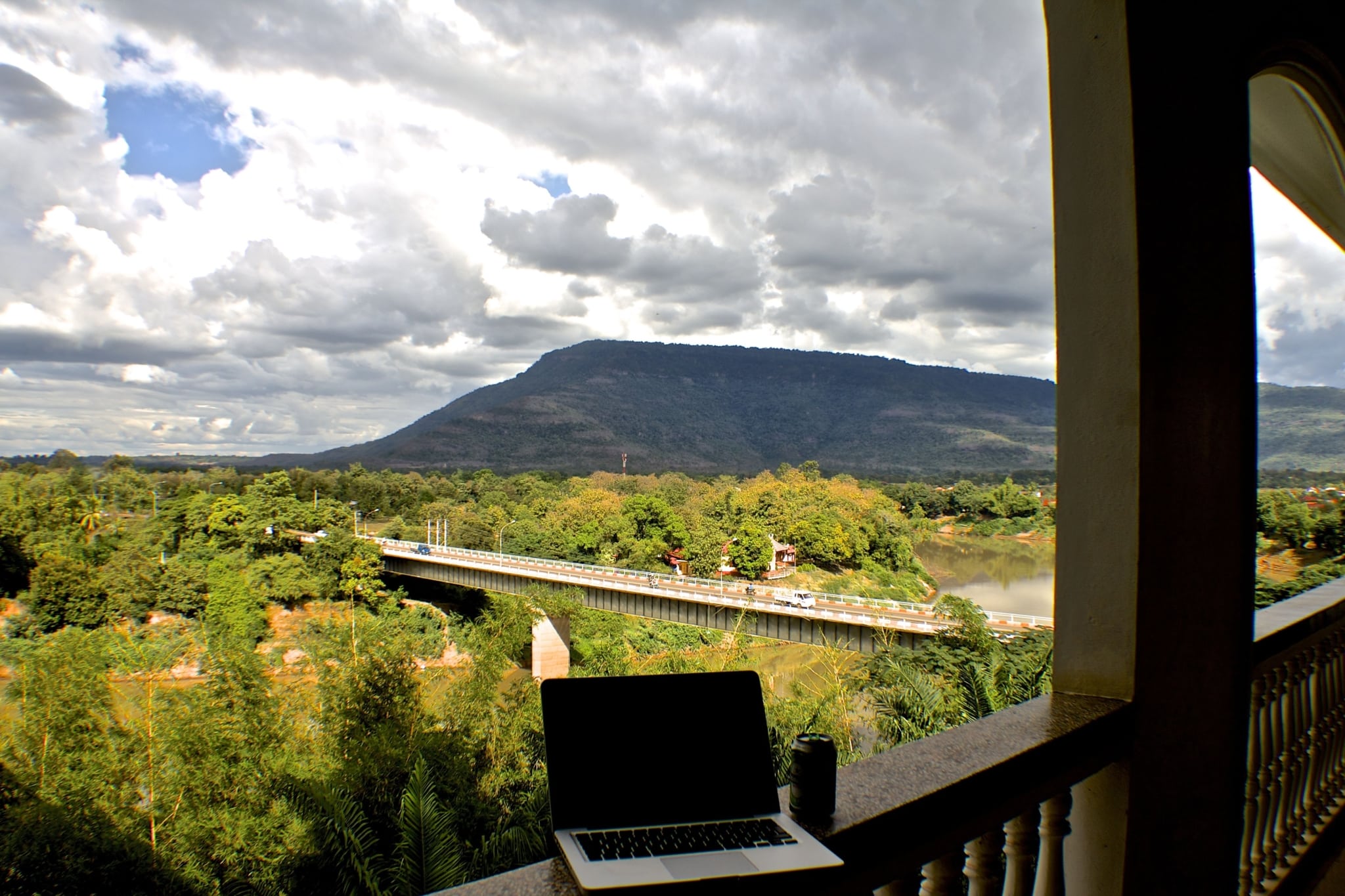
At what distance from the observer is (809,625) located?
13547 mm

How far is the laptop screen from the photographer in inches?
26.3

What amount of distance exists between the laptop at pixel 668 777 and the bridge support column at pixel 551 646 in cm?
1355

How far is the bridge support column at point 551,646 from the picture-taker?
46.6 ft

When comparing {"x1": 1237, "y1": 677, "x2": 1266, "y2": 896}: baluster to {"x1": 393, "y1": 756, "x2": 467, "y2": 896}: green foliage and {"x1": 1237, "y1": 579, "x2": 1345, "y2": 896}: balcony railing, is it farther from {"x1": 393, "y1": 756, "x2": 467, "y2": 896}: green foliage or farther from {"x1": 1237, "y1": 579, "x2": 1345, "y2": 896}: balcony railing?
{"x1": 393, "y1": 756, "x2": 467, "y2": 896}: green foliage

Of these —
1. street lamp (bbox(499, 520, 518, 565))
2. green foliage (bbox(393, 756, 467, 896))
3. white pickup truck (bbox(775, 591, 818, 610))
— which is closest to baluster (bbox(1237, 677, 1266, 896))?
green foliage (bbox(393, 756, 467, 896))

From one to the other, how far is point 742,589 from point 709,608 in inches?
51.9

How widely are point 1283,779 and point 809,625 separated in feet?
39.0

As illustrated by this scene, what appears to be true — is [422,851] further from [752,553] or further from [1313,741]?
[752,553]

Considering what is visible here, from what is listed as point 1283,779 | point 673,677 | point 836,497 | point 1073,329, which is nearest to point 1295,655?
point 1283,779

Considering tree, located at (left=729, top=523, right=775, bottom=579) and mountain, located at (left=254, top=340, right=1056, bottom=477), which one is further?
mountain, located at (left=254, top=340, right=1056, bottom=477)

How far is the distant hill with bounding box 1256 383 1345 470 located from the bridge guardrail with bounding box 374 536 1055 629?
6311 mm

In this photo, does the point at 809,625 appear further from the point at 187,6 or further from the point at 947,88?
the point at 187,6

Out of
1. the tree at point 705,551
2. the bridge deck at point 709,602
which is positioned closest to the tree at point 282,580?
the bridge deck at point 709,602

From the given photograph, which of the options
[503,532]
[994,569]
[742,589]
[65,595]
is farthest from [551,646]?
[994,569]
